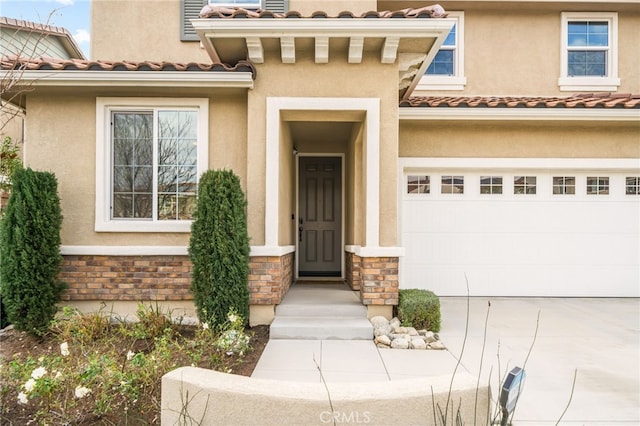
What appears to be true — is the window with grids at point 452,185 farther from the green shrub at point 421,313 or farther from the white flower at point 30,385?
the white flower at point 30,385

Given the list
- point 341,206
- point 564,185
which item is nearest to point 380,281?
point 341,206

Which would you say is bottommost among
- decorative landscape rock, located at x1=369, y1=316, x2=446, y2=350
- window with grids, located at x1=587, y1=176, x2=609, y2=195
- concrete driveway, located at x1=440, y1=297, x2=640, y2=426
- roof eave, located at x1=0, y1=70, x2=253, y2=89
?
concrete driveway, located at x1=440, y1=297, x2=640, y2=426

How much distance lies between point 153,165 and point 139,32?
4222 millimetres

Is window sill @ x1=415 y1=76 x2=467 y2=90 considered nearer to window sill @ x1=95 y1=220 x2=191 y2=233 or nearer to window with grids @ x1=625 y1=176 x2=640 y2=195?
window with grids @ x1=625 y1=176 x2=640 y2=195

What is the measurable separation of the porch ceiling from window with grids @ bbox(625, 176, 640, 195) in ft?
15.5

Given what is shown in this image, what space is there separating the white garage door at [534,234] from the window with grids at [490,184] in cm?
2

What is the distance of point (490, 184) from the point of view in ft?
23.2

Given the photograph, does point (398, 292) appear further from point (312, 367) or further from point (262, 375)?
point (262, 375)

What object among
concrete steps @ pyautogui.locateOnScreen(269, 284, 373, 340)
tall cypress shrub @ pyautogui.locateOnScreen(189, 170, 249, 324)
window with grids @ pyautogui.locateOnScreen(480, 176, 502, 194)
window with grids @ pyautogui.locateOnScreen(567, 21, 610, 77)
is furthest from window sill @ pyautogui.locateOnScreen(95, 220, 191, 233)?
window with grids @ pyautogui.locateOnScreen(567, 21, 610, 77)

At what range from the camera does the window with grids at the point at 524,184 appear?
7.07 meters

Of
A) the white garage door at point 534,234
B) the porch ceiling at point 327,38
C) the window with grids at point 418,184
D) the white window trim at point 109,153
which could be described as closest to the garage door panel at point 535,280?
the white garage door at point 534,234

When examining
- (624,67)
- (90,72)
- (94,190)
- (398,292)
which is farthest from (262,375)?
(624,67)

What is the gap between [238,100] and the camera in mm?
5484

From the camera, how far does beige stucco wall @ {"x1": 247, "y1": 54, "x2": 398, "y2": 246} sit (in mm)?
5250
